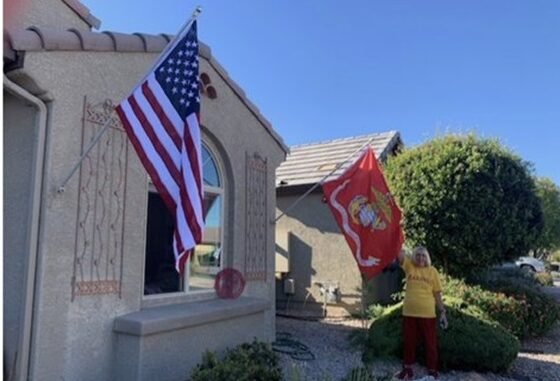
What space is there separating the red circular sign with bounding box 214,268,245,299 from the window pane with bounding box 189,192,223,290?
109 mm

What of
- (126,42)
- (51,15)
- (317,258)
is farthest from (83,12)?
(317,258)

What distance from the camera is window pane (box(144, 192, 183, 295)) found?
694 centimetres

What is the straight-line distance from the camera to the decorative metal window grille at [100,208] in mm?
5812

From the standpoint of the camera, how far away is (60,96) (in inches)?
222

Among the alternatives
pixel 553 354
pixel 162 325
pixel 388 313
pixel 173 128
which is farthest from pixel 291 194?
pixel 173 128

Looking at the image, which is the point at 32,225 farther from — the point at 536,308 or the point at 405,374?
the point at 536,308

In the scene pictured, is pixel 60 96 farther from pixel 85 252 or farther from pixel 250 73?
pixel 250 73

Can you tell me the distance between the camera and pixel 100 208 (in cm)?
604

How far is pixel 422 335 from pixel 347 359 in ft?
4.64

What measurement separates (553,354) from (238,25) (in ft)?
30.2

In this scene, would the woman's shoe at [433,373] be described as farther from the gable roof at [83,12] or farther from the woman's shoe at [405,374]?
the gable roof at [83,12]

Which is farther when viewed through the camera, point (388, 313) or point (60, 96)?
point (388, 313)

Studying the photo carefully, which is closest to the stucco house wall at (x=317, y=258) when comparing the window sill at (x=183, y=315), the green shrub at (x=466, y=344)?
the green shrub at (x=466, y=344)

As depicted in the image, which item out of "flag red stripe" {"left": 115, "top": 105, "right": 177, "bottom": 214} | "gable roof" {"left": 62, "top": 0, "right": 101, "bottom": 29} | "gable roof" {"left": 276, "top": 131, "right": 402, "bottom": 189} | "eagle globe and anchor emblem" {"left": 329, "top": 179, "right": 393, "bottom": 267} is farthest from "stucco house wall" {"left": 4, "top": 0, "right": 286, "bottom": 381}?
"gable roof" {"left": 276, "top": 131, "right": 402, "bottom": 189}
